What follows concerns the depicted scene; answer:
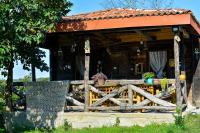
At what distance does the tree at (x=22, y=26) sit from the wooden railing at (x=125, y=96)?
2.36 meters

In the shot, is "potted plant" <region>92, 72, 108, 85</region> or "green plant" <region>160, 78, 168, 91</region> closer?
"green plant" <region>160, 78, 168, 91</region>

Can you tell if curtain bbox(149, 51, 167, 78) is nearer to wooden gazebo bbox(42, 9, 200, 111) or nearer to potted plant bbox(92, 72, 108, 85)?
wooden gazebo bbox(42, 9, 200, 111)

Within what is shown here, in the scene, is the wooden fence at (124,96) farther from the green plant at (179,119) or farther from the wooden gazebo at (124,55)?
the green plant at (179,119)

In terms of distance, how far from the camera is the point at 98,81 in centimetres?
1464

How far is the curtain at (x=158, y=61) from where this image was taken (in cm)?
1773

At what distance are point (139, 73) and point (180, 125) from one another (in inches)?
240

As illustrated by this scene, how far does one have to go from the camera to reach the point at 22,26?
12.1 m

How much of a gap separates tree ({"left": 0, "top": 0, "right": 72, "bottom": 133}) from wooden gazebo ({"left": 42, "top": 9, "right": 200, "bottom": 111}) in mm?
1782

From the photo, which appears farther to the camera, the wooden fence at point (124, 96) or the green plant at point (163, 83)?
the wooden fence at point (124, 96)

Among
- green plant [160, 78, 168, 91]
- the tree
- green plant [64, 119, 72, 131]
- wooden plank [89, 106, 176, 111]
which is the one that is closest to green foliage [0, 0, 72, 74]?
the tree

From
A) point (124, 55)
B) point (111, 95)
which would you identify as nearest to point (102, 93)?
point (111, 95)

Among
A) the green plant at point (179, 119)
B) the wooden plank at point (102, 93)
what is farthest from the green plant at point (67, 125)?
the green plant at point (179, 119)

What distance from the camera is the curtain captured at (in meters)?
17.7

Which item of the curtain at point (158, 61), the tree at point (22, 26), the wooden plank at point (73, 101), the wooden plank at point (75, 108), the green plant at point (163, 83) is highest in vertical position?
the tree at point (22, 26)
